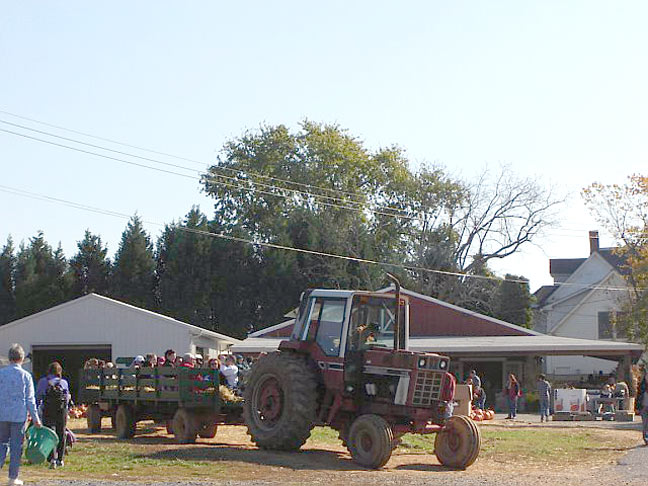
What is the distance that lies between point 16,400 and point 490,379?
3629 centimetres

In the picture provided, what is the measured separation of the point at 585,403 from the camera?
116 feet

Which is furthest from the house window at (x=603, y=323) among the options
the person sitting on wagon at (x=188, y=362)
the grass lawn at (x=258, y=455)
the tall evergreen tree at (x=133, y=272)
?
the person sitting on wagon at (x=188, y=362)

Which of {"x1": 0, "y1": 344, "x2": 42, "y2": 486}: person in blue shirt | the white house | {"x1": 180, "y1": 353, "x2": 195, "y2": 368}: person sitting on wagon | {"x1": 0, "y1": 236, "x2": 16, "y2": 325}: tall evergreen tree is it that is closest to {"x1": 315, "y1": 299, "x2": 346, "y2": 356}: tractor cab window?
{"x1": 180, "y1": 353, "x2": 195, "y2": 368}: person sitting on wagon

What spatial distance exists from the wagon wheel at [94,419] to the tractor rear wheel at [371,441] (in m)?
7.99

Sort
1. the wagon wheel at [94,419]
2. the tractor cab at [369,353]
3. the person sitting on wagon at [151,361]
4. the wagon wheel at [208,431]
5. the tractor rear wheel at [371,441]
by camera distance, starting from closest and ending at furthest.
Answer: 1. the tractor rear wheel at [371,441]
2. the tractor cab at [369,353]
3. the wagon wheel at [208,431]
4. the person sitting on wagon at [151,361]
5. the wagon wheel at [94,419]

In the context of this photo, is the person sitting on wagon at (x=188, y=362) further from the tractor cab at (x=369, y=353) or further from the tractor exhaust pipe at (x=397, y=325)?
the tractor exhaust pipe at (x=397, y=325)

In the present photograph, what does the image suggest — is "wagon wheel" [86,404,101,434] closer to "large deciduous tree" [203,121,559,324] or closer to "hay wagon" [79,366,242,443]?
"hay wagon" [79,366,242,443]

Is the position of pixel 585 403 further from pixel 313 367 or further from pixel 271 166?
pixel 271 166

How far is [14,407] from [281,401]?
606 centimetres

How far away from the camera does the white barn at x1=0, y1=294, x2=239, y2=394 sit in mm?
40469

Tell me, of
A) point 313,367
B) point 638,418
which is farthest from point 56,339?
point 313,367

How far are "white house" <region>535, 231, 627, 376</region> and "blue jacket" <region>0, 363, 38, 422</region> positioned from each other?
1821 inches

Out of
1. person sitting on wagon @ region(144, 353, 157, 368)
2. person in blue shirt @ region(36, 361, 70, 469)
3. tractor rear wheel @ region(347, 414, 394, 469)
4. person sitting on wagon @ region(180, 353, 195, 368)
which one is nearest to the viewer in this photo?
person in blue shirt @ region(36, 361, 70, 469)

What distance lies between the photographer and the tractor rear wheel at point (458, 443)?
17.1m
